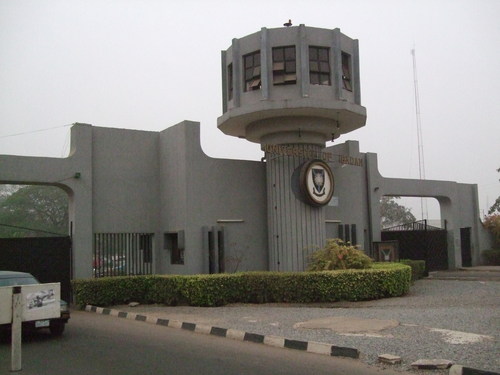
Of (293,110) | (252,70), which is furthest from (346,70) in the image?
(252,70)

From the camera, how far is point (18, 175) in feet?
53.3

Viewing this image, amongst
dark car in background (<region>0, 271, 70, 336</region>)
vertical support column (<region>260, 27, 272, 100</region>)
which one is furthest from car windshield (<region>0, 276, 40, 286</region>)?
vertical support column (<region>260, 27, 272, 100</region>)

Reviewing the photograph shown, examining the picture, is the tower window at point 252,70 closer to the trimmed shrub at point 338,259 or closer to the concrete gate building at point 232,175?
the concrete gate building at point 232,175

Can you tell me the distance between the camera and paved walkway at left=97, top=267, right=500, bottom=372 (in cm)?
827

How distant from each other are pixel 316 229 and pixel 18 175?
386 inches

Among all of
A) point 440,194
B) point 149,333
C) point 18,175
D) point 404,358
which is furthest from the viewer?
point 440,194

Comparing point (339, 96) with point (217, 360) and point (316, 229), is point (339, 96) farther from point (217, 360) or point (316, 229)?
point (217, 360)

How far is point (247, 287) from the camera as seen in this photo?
51.2ft

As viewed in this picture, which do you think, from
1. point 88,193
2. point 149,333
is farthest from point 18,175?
point 149,333

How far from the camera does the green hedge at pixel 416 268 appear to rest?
845 inches

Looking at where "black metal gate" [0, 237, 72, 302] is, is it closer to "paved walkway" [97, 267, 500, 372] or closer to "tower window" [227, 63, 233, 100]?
"paved walkway" [97, 267, 500, 372]

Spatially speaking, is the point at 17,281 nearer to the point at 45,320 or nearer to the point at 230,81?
the point at 45,320

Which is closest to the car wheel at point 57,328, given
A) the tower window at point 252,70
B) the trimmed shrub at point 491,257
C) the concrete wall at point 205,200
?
the concrete wall at point 205,200

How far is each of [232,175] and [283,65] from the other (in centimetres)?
424
